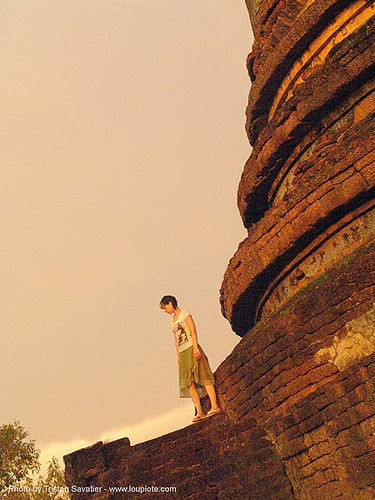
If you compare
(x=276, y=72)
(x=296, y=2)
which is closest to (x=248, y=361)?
(x=276, y=72)

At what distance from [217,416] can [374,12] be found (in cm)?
501

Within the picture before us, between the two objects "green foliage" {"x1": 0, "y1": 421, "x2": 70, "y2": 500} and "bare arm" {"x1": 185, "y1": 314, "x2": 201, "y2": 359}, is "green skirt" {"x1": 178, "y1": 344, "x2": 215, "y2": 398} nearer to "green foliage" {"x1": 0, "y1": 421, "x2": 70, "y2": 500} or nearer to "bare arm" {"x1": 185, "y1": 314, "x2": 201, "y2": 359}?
"bare arm" {"x1": 185, "y1": 314, "x2": 201, "y2": 359}

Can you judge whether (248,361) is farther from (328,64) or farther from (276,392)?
(328,64)

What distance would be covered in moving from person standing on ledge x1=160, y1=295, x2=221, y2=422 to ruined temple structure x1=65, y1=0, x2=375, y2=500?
25 centimetres

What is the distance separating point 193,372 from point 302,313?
204 cm

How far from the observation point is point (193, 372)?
8.02 meters

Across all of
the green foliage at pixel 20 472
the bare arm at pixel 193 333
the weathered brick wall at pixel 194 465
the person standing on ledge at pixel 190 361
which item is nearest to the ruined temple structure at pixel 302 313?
the weathered brick wall at pixel 194 465

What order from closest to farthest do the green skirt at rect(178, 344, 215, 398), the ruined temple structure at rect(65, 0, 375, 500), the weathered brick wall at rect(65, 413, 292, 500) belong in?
→ 1. the ruined temple structure at rect(65, 0, 375, 500)
2. the weathered brick wall at rect(65, 413, 292, 500)
3. the green skirt at rect(178, 344, 215, 398)

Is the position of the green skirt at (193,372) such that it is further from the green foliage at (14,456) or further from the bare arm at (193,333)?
the green foliage at (14,456)

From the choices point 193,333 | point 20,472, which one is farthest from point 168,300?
point 20,472

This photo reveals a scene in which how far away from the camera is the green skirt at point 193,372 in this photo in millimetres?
7957

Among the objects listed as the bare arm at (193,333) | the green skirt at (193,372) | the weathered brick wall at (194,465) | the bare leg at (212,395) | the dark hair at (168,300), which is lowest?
the weathered brick wall at (194,465)

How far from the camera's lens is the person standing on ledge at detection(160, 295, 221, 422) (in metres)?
7.92

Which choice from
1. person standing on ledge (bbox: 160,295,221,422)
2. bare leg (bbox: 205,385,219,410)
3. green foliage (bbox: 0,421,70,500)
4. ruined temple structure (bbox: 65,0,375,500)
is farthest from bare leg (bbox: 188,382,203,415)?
green foliage (bbox: 0,421,70,500)
